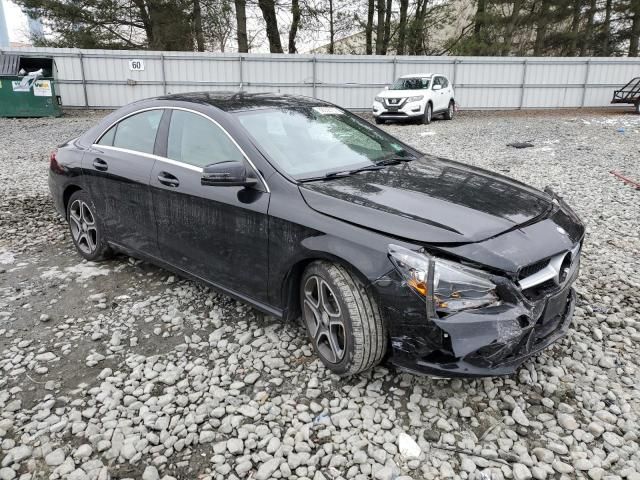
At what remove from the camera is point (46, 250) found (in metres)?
5.01

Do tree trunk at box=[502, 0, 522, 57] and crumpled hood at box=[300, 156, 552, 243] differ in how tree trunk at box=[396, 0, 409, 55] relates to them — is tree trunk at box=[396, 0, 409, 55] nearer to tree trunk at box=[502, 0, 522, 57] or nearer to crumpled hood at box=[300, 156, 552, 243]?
tree trunk at box=[502, 0, 522, 57]

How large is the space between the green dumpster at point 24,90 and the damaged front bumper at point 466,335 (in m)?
17.4

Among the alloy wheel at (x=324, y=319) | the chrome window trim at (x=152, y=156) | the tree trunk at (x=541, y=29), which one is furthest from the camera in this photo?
the tree trunk at (x=541, y=29)

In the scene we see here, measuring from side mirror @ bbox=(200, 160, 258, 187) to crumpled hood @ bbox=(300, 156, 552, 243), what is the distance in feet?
1.23

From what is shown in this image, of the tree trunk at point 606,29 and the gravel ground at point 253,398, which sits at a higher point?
the tree trunk at point 606,29

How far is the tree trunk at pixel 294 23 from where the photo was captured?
22341 millimetres

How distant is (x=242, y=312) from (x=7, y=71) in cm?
1672

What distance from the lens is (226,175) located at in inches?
116

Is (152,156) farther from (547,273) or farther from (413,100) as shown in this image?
(413,100)

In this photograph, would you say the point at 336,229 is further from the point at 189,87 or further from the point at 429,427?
the point at 189,87

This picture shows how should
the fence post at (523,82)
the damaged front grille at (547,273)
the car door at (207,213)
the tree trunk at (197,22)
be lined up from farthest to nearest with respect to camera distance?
the tree trunk at (197,22) → the fence post at (523,82) → the car door at (207,213) → the damaged front grille at (547,273)

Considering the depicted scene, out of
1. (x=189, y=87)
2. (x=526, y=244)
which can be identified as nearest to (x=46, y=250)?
(x=526, y=244)

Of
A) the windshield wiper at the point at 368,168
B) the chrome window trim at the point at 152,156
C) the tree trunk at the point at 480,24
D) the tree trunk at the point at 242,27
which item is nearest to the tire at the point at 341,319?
the windshield wiper at the point at 368,168

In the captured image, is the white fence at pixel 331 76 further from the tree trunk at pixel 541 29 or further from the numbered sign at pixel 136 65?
the tree trunk at pixel 541 29
